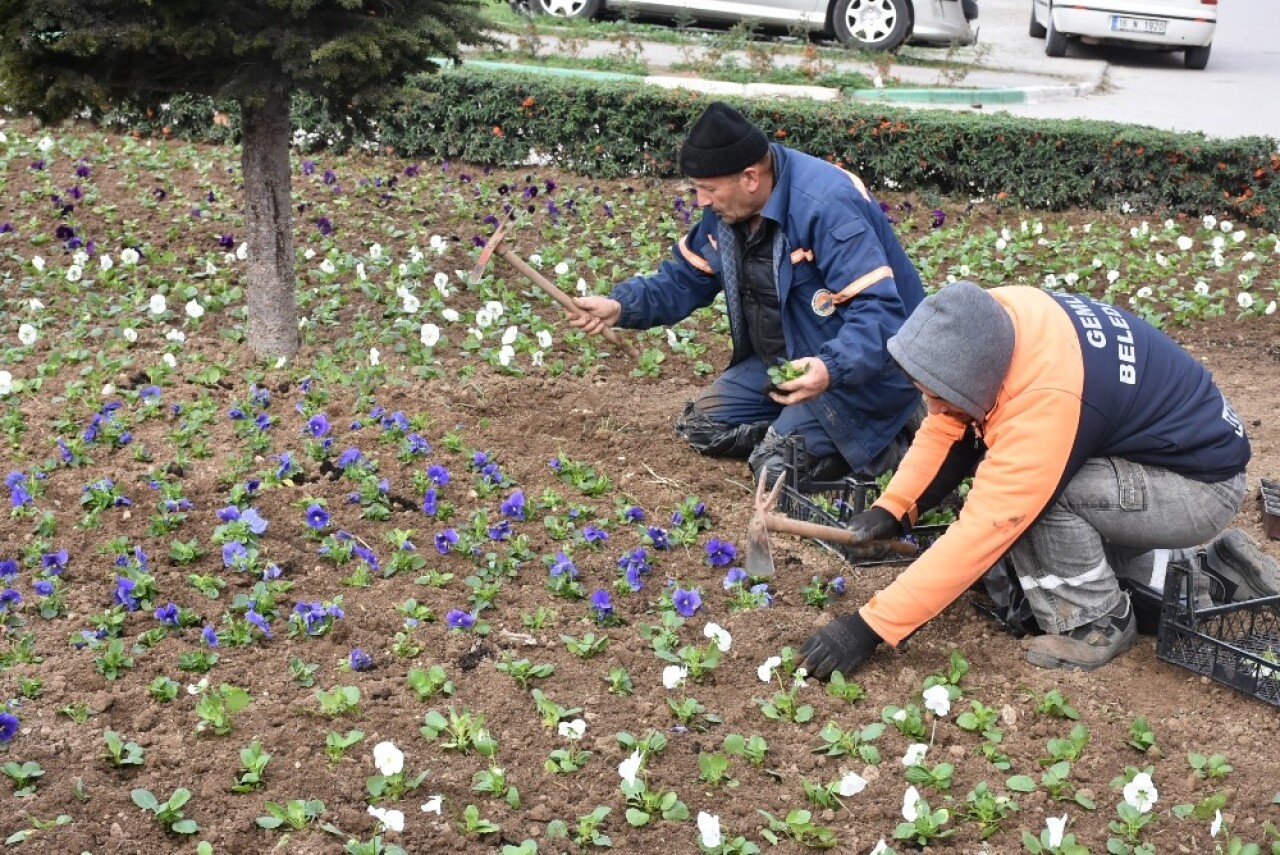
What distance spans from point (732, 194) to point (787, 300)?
0.41 meters

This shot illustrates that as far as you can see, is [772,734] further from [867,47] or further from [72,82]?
[867,47]

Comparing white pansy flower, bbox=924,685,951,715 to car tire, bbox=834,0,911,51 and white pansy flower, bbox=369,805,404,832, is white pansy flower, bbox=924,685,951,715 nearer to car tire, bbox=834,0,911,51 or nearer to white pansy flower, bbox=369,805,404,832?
white pansy flower, bbox=369,805,404,832

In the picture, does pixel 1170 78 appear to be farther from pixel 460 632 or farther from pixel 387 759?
pixel 387 759

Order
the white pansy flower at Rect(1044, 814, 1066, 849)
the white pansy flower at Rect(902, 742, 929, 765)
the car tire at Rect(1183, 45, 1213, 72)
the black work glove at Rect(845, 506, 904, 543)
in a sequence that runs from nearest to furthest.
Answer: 1. the white pansy flower at Rect(1044, 814, 1066, 849)
2. the white pansy flower at Rect(902, 742, 929, 765)
3. the black work glove at Rect(845, 506, 904, 543)
4. the car tire at Rect(1183, 45, 1213, 72)

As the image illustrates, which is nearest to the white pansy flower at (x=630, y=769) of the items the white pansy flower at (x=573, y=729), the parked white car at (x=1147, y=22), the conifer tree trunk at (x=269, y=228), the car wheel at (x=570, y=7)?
the white pansy flower at (x=573, y=729)

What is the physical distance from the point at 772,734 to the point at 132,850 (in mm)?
1421

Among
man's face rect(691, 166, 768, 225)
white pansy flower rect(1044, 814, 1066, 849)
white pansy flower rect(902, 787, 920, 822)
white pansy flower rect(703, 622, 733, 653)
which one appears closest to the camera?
white pansy flower rect(1044, 814, 1066, 849)

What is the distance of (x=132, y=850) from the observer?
2.82 m

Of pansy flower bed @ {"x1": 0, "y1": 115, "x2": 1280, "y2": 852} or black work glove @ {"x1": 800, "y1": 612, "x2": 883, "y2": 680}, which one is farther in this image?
black work glove @ {"x1": 800, "y1": 612, "x2": 883, "y2": 680}

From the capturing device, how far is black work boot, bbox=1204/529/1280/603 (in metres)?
3.83

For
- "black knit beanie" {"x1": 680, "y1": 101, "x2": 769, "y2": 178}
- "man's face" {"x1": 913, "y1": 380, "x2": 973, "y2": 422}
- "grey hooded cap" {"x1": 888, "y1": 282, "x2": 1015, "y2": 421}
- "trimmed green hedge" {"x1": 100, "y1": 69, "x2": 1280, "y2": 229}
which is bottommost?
"trimmed green hedge" {"x1": 100, "y1": 69, "x2": 1280, "y2": 229}

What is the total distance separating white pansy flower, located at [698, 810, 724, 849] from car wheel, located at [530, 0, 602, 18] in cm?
1200

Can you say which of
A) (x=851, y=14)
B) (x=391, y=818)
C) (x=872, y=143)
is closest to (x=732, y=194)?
(x=391, y=818)

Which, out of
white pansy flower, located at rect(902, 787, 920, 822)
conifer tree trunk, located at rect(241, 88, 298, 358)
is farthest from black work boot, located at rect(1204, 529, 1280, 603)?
conifer tree trunk, located at rect(241, 88, 298, 358)
